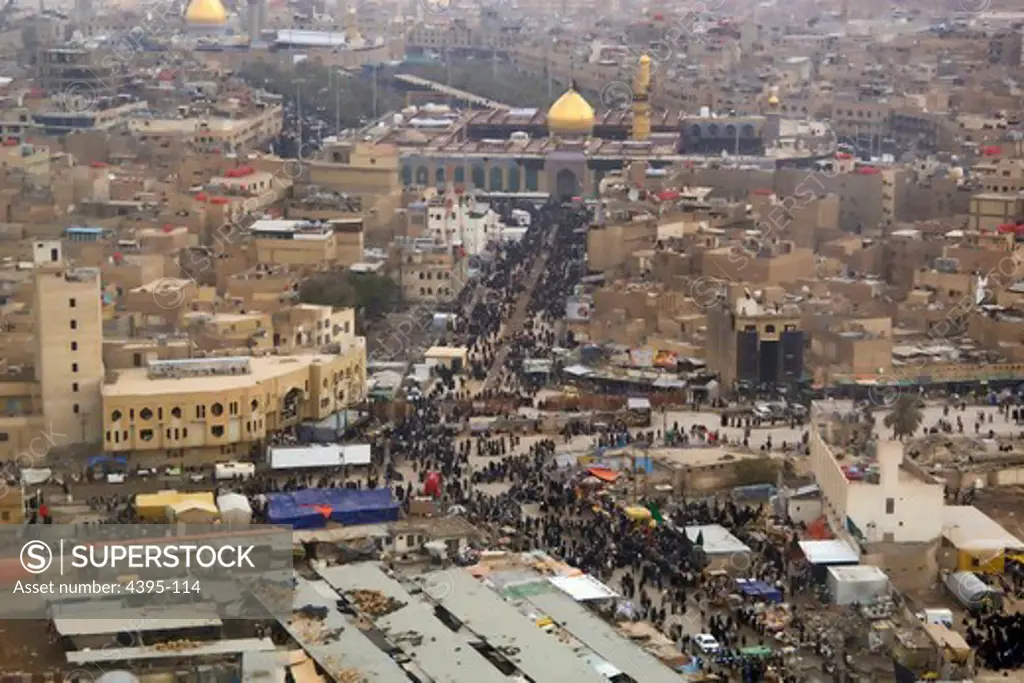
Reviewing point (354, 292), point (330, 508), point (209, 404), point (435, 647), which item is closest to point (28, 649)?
point (435, 647)

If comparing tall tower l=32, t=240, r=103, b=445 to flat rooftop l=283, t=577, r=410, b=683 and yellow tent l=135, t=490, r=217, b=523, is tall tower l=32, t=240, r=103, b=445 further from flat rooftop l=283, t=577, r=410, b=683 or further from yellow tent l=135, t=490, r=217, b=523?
flat rooftop l=283, t=577, r=410, b=683

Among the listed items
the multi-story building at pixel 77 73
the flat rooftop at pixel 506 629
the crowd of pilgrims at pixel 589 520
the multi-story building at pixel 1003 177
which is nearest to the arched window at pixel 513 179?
the multi-story building at pixel 1003 177

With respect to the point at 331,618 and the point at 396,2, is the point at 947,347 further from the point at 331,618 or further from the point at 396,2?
the point at 396,2

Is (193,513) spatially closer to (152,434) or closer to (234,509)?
(234,509)

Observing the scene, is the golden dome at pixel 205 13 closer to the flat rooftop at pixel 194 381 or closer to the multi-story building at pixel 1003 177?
the multi-story building at pixel 1003 177

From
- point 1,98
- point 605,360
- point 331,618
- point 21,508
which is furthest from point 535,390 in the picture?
point 1,98

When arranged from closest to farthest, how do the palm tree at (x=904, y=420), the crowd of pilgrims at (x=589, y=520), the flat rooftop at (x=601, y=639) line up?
1. the flat rooftop at (x=601, y=639)
2. the crowd of pilgrims at (x=589, y=520)
3. the palm tree at (x=904, y=420)
